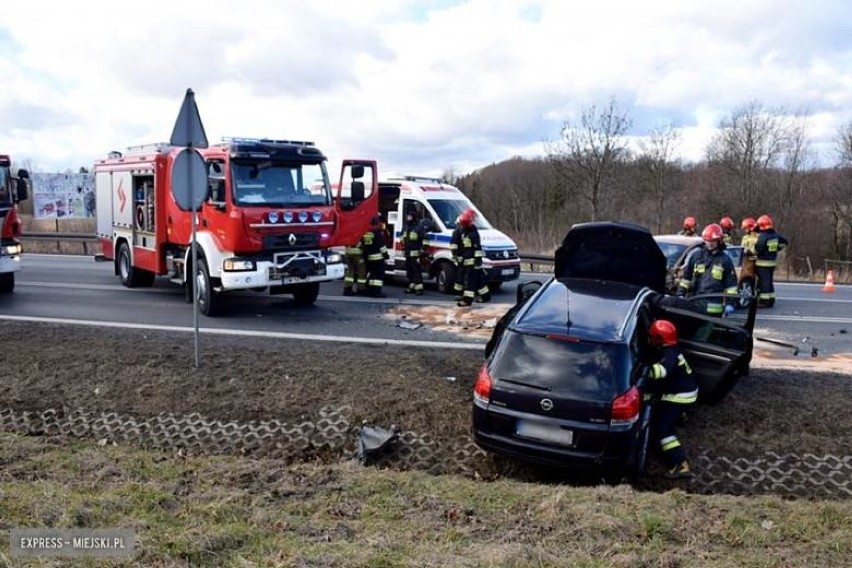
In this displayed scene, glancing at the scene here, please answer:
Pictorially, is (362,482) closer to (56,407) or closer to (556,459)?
(556,459)

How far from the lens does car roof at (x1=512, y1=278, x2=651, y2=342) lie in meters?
5.70

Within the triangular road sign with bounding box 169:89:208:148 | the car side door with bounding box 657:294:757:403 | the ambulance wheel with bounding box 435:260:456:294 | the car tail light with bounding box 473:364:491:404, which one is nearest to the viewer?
the car tail light with bounding box 473:364:491:404

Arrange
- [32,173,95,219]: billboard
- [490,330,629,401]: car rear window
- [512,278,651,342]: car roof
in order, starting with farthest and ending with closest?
[32,173,95,219]: billboard
[512,278,651,342]: car roof
[490,330,629,401]: car rear window

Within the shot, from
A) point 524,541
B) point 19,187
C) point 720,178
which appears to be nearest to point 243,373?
point 524,541

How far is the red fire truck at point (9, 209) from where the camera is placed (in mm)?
12922

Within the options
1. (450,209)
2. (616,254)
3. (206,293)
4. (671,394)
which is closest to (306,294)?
(206,293)

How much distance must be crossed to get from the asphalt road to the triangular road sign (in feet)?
12.7

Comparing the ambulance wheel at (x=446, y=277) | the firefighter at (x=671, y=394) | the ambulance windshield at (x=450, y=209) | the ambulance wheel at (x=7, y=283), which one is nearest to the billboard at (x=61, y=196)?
the ambulance wheel at (x=7, y=283)

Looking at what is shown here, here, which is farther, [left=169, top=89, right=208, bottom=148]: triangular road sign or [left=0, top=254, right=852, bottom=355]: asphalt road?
[left=0, top=254, right=852, bottom=355]: asphalt road

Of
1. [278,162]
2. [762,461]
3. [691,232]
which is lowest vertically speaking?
[762,461]

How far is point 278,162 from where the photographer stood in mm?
11367

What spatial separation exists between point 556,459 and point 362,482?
1.50m

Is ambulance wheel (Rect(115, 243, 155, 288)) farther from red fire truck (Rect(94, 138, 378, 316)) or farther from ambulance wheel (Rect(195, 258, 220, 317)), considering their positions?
ambulance wheel (Rect(195, 258, 220, 317))

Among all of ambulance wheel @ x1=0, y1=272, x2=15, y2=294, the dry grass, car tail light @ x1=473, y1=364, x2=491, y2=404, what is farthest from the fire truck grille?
ambulance wheel @ x1=0, y1=272, x2=15, y2=294
